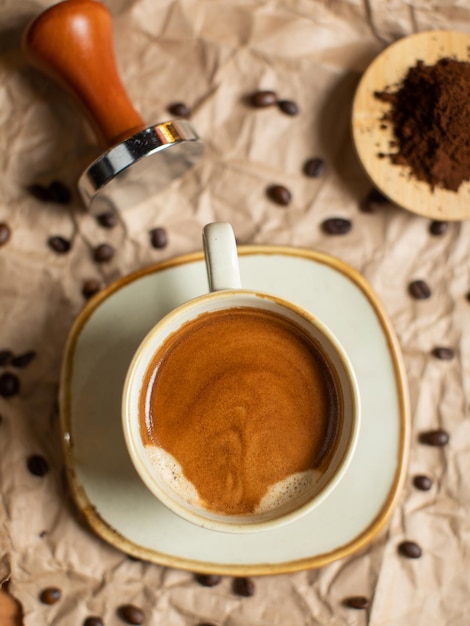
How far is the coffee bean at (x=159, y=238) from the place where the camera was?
122 cm

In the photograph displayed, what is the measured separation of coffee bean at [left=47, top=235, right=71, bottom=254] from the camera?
4.00ft

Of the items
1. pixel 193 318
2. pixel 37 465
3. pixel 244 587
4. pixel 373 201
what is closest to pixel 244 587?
pixel 244 587

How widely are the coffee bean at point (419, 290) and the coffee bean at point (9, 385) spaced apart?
784 mm

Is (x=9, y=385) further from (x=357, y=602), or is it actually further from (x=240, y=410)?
(x=357, y=602)

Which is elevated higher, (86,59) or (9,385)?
(86,59)

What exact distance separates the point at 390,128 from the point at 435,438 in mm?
599

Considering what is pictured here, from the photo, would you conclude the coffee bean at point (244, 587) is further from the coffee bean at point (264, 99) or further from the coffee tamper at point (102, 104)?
the coffee bean at point (264, 99)

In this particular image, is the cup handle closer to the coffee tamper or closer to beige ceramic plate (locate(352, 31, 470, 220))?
the coffee tamper

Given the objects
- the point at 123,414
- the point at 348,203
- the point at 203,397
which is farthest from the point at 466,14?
the point at 123,414

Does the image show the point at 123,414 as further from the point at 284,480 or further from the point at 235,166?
the point at 235,166

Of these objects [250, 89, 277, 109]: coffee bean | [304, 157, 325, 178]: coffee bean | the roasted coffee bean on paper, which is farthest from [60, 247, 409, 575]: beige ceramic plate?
[250, 89, 277, 109]: coffee bean

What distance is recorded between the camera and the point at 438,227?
1248mm

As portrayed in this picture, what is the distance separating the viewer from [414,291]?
4.05 feet

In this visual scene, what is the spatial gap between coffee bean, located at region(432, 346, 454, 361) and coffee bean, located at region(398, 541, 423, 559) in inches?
14.1
